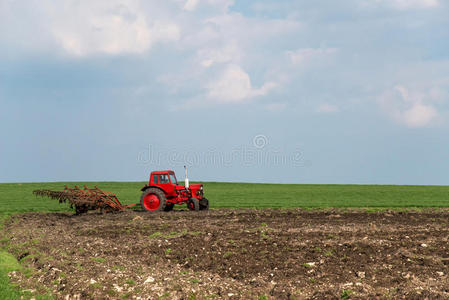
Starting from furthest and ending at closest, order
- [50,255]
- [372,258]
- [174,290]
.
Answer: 1. [50,255]
2. [372,258]
3. [174,290]

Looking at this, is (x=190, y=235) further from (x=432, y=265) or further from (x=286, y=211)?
(x=286, y=211)

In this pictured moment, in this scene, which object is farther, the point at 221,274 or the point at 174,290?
the point at 221,274

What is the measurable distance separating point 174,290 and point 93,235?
8267 mm

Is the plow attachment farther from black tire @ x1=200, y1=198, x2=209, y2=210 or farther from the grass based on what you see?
the grass

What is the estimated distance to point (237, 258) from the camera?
476 inches

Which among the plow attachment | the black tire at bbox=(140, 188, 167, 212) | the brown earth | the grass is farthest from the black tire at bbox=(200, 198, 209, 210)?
the grass

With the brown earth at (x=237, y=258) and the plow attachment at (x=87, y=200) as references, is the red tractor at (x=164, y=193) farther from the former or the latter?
the brown earth at (x=237, y=258)

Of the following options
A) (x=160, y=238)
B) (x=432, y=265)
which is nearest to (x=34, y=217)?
(x=160, y=238)

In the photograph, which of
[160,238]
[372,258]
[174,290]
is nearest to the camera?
[174,290]

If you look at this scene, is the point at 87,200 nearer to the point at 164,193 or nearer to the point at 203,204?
the point at 164,193

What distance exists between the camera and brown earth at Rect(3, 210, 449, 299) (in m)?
9.59

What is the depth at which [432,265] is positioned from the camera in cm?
1132

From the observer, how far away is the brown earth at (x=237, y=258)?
9594 mm

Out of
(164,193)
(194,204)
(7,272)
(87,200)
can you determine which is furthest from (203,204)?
(7,272)
